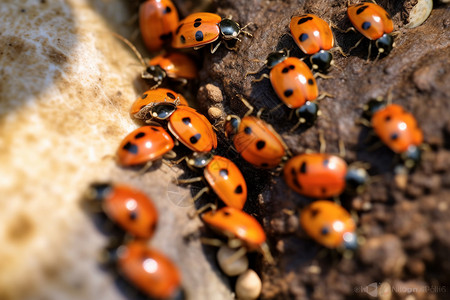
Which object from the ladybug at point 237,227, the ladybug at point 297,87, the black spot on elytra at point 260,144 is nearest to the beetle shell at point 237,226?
the ladybug at point 237,227

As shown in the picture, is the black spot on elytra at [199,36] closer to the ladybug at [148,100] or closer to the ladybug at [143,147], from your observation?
the ladybug at [148,100]

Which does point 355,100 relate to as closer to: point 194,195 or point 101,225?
point 194,195

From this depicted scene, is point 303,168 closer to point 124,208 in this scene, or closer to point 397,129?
point 397,129

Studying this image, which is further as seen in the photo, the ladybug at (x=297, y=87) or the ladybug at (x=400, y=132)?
the ladybug at (x=297, y=87)

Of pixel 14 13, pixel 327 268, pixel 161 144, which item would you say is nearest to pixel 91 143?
pixel 161 144

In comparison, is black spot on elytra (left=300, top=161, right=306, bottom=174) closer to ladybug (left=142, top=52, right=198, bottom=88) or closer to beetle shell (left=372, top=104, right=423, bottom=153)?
beetle shell (left=372, top=104, right=423, bottom=153)

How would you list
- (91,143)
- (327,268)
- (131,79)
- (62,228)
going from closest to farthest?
(62,228), (327,268), (91,143), (131,79)
